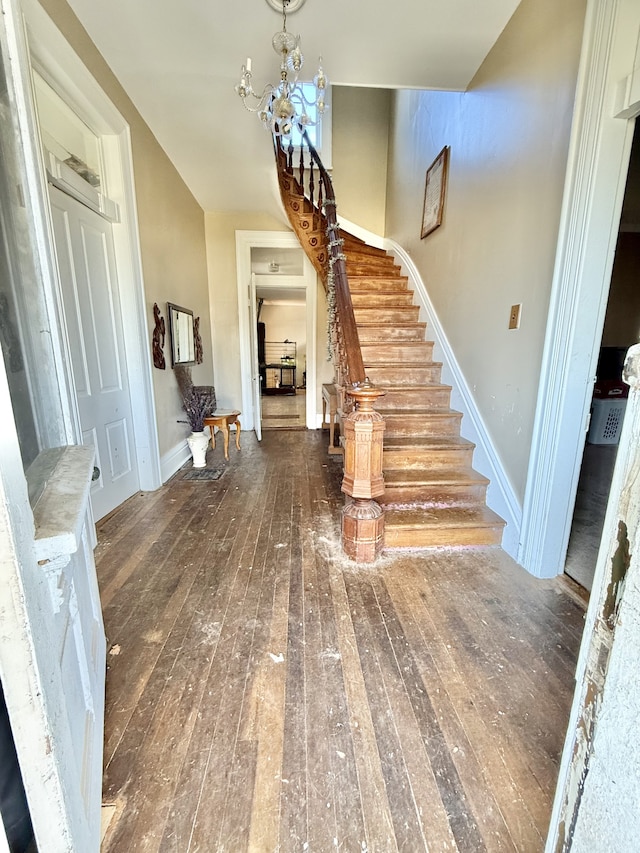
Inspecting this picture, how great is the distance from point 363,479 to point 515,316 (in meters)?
1.33

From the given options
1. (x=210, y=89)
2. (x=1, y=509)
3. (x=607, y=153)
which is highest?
(x=210, y=89)

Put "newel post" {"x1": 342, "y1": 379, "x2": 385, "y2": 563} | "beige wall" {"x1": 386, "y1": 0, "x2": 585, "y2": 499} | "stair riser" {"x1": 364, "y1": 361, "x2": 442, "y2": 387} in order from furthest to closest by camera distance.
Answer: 1. "stair riser" {"x1": 364, "y1": 361, "x2": 442, "y2": 387}
2. "newel post" {"x1": 342, "y1": 379, "x2": 385, "y2": 563}
3. "beige wall" {"x1": 386, "y1": 0, "x2": 585, "y2": 499}

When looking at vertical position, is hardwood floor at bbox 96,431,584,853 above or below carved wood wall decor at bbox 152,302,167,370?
below

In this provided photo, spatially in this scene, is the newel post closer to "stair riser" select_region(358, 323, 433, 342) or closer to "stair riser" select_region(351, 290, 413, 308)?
"stair riser" select_region(358, 323, 433, 342)

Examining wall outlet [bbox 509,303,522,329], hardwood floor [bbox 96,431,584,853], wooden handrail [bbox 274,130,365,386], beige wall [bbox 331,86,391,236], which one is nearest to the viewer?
hardwood floor [bbox 96,431,584,853]

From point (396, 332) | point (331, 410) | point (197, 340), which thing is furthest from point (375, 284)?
point (197, 340)

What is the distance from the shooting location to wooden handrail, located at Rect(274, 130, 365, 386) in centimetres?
232

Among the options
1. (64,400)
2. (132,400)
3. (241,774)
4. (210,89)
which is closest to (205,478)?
(132,400)

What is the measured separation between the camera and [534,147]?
1.94 metres

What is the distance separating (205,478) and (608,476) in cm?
390

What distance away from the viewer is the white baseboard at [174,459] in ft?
10.7

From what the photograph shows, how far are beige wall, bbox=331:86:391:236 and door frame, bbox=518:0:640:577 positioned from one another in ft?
12.6

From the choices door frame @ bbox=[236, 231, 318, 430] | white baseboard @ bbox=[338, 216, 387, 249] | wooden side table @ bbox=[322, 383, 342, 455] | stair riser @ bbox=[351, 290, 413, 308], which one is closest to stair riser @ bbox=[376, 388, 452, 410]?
wooden side table @ bbox=[322, 383, 342, 455]

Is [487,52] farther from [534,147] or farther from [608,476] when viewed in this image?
[608,476]
